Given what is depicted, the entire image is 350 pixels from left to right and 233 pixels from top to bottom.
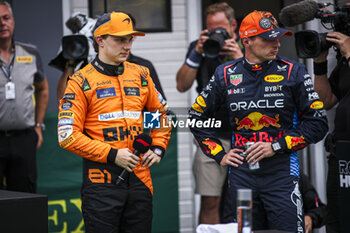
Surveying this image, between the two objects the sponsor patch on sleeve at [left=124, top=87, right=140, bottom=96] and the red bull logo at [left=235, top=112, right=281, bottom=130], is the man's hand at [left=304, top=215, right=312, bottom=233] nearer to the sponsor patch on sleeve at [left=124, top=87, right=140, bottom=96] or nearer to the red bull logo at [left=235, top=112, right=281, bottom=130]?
the red bull logo at [left=235, top=112, right=281, bottom=130]

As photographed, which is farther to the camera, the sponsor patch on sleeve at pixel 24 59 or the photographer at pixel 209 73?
the sponsor patch on sleeve at pixel 24 59

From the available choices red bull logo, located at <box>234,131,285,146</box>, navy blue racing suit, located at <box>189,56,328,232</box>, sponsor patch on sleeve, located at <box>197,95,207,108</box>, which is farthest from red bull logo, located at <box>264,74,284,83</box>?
sponsor patch on sleeve, located at <box>197,95,207,108</box>

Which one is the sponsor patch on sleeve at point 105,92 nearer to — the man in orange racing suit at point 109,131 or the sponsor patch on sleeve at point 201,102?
the man in orange racing suit at point 109,131

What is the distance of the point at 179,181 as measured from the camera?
265 inches

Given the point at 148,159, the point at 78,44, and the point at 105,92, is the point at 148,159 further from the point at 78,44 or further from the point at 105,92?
the point at 78,44

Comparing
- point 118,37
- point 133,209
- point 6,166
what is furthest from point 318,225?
point 6,166

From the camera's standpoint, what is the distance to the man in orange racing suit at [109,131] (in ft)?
13.1

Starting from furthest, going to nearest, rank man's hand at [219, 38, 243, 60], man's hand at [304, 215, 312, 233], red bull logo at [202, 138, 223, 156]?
man's hand at [219, 38, 243, 60] → man's hand at [304, 215, 312, 233] → red bull logo at [202, 138, 223, 156]

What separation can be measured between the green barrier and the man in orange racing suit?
2.00m

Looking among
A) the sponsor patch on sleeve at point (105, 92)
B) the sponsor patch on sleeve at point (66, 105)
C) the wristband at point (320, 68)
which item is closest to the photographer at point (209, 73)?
the wristband at point (320, 68)

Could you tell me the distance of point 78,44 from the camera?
16.3ft

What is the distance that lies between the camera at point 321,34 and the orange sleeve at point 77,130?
171 cm

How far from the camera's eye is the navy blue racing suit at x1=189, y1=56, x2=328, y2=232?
3984 mm

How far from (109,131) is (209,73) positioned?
1723mm
